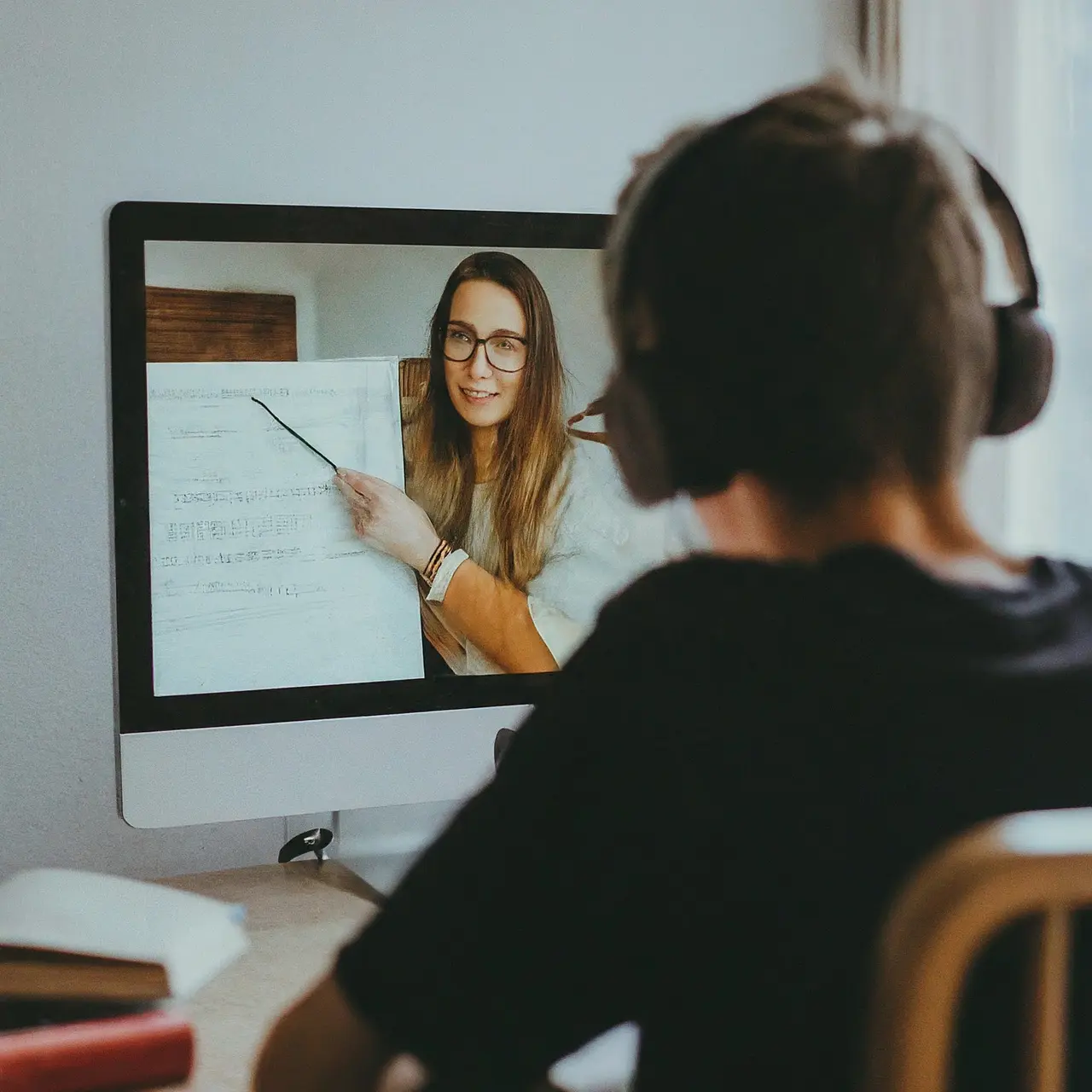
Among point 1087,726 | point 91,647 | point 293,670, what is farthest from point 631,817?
point 91,647

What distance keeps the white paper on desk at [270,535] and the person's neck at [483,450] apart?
0.22 ft

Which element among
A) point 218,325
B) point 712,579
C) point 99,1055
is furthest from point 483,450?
point 712,579

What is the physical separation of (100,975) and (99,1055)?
0.23 ft

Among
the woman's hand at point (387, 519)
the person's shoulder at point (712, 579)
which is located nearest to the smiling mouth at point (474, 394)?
the woman's hand at point (387, 519)

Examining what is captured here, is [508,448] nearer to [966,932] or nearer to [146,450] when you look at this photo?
[146,450]

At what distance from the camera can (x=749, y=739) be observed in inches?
16.1

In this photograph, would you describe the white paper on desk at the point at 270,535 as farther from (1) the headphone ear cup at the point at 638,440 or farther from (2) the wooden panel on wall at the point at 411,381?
(1) the headphone ear cup at the point at 638,440

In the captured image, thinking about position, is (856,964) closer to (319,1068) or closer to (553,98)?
(319,1068)

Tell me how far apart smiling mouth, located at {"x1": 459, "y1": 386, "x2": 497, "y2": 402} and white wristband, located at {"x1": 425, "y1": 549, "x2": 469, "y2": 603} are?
0.45 feet

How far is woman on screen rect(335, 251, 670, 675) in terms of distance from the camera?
3.64ft

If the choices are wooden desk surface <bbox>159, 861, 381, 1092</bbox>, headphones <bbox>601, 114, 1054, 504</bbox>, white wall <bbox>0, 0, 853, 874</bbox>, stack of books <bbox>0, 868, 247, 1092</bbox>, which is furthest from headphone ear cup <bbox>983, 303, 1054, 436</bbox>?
white wall <bbox>0, 0, 853, 874</bbox>

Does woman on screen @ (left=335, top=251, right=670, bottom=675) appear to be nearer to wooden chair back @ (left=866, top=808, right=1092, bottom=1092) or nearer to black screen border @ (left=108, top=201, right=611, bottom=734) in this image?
black screen border @ (left=108, top=201, right=611, bottom=734)

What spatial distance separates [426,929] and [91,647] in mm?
983

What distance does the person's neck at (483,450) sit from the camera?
1.13 m
